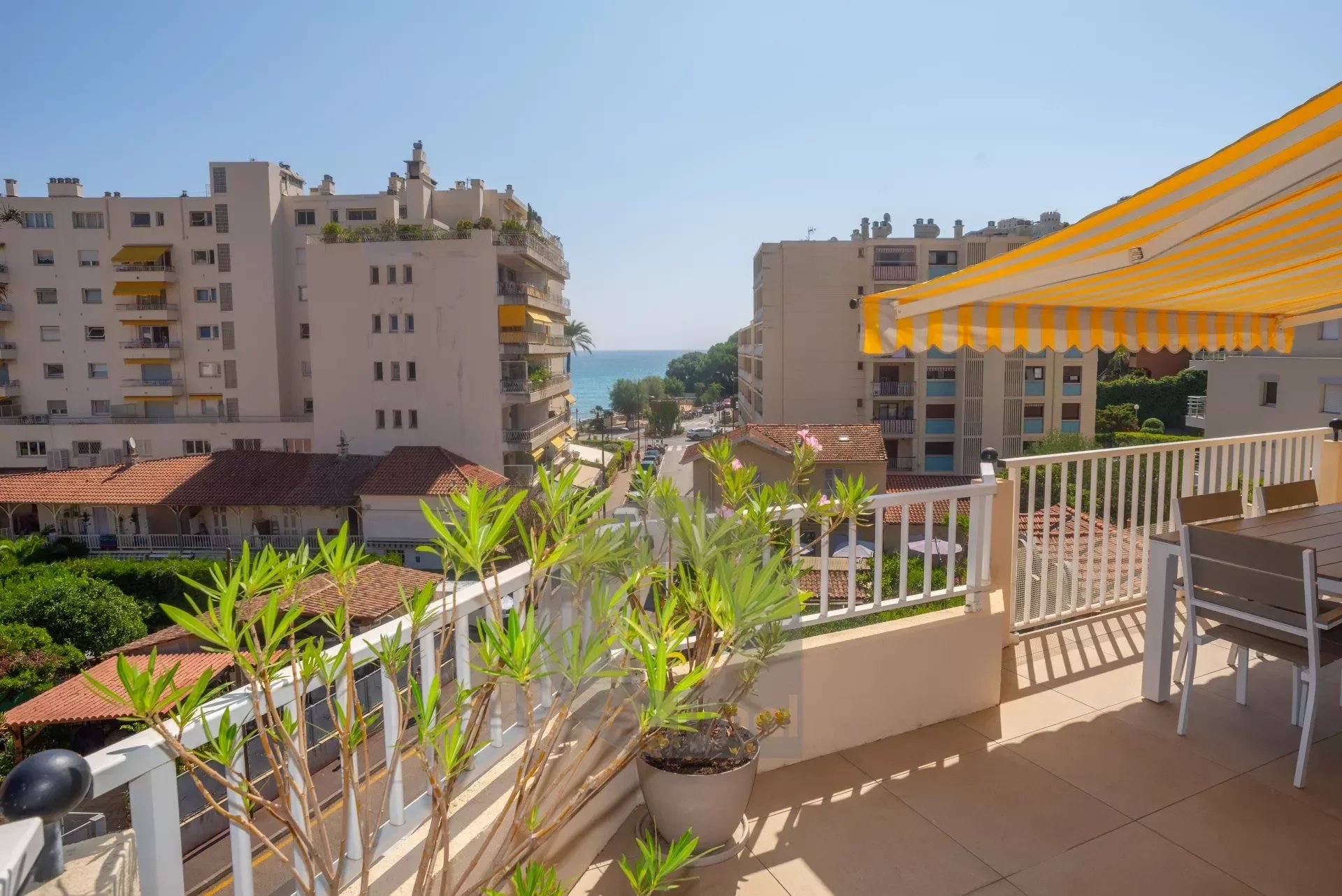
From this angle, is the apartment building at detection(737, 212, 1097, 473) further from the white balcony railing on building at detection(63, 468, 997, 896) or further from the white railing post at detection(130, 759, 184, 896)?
the white railing post at detection(130, 759, 184, 896)

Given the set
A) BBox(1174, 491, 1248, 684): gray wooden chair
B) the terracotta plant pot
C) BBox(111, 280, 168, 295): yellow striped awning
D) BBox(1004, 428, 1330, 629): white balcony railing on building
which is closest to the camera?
the terracotta plant pot

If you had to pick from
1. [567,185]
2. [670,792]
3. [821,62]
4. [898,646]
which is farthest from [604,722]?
[567,185]

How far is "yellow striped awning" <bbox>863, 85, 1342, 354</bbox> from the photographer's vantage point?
9.11 feet

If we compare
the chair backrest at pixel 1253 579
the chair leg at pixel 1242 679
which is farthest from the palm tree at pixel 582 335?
the chair backrest at pixel 1253 579

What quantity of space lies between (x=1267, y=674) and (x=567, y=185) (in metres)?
53.4

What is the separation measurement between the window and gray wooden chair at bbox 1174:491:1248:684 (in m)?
31.9

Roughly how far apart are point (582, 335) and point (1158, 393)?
44196 mm

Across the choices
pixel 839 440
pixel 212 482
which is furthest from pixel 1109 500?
pixel 212 482

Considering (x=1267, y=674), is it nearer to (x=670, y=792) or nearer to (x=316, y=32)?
(x=670, y=792)

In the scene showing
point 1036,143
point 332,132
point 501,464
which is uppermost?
point 332,132

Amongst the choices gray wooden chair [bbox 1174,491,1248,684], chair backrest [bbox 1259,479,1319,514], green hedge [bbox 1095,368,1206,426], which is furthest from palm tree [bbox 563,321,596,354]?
gray wooden chair [bbox 1174,491,1248,684]

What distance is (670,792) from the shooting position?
3029 millimetres

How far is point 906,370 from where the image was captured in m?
50.0

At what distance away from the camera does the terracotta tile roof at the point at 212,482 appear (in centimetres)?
3741
